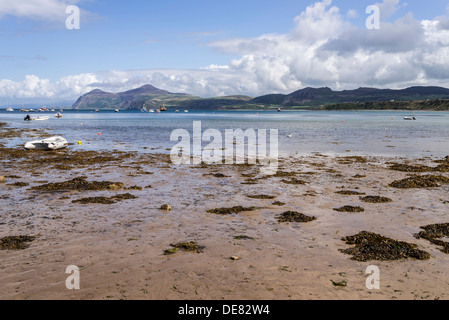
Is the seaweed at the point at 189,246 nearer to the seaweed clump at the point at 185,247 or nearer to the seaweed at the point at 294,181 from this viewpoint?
the seaweed clump at the point at 185,247

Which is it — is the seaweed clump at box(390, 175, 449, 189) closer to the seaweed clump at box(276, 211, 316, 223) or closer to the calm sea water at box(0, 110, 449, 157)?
the seaweed clump at box(276, 211, 316, 223)

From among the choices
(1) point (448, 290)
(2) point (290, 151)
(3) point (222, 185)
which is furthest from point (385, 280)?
(2) point (290, 151)

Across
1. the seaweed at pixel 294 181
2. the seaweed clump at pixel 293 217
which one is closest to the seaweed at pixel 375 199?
the seaweed clump at pixel 293 217

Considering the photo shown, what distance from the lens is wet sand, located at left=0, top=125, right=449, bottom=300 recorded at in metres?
7.38

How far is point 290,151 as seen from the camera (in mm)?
34812

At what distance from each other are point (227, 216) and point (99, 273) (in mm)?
5876

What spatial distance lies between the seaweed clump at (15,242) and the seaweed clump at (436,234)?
12.9 metres

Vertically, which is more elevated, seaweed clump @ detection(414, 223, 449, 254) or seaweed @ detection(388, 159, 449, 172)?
seaweed @ detection(388, 159, 449, 172)

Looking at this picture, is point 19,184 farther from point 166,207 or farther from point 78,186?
point 166,207

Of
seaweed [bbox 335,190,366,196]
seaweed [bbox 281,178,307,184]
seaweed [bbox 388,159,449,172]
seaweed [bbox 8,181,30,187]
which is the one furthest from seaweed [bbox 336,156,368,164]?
seaweed [bbox 8,181,30,187]

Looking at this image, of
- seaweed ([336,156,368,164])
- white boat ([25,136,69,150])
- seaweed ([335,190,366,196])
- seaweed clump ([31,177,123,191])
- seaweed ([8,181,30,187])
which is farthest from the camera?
white boat ([25,136,69,150])

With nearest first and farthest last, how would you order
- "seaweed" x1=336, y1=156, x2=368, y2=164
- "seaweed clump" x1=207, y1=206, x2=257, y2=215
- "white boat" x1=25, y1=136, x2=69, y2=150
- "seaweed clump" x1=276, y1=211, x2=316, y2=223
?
1. "seaweed clump" x1=276, y1=211, x2=316, y2=223
2. "seaweed clump" x1=207, y1=206, x2=257, y2=215
3. "seaweed" x1=336, y1=156, x2=368, y2=164
4. "white boat" x1=25, y1=136, x2=69, y2=150

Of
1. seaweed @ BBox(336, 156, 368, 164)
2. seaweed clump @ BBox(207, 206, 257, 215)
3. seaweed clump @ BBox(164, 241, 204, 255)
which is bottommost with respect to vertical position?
seaweed clump @ BBox(164, 241, 204, 255)

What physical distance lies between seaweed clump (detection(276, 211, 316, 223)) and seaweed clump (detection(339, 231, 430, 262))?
2062 millimetres
